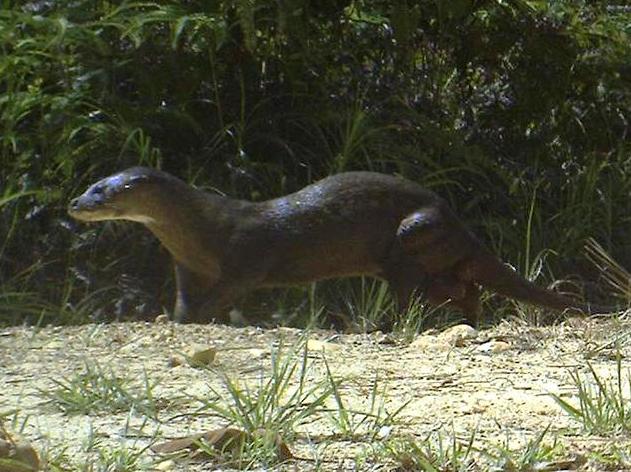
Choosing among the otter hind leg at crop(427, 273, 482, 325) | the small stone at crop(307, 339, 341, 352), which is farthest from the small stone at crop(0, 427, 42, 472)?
the otter hind leg at crop(427, 273, 482, 325)

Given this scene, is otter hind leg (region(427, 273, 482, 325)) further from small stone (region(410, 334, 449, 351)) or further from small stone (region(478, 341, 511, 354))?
small stone (region(478, 341, 511, 354))

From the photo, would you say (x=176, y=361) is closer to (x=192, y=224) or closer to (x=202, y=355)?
(x=202, y=355)

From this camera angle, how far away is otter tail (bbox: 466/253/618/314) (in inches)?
243

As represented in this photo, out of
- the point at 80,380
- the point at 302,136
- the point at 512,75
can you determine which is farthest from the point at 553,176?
the point at 80,380

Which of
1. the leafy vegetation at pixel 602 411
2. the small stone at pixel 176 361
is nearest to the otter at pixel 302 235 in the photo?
the small stone at pixel 176 361

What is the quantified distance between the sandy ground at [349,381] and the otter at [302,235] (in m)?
0.90

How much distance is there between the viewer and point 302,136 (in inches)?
285

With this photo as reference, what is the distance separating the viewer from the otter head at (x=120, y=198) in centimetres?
593

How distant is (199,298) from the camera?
604 cm

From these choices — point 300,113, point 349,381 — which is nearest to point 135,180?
A: point 300,113

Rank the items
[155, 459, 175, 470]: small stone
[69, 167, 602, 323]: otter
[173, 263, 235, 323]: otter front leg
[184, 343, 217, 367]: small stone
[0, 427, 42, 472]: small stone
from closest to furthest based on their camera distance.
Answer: [0, 427, 42, 472]: small stone, [155, 459, 175, 470]: small stone, [184, 343, 217, 367]: small stone, [173, 263, 235, 323]: otter front leg, [69, 167, 602, 323]: otter

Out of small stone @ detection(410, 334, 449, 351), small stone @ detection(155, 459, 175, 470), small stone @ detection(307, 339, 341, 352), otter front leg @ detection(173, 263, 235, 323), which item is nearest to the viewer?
small stone @ detection(155, 459, 175, 470)

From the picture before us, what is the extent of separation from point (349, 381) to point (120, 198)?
2.45 metres

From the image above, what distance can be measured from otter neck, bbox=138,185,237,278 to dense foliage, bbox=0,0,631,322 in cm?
65
